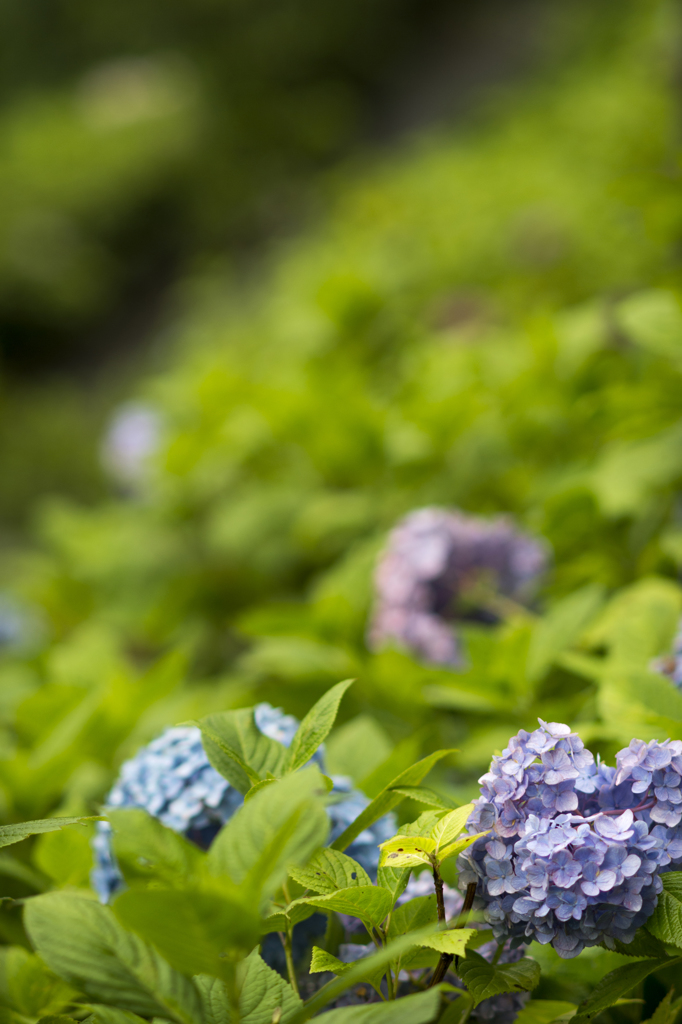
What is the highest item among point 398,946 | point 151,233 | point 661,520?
point 398,946

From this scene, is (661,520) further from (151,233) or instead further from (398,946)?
(151,233)

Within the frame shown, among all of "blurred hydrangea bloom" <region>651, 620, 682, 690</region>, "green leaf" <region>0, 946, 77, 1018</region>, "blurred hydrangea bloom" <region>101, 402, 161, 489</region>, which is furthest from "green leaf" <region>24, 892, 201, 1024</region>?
"blurred hydrangea bloom" <region>101, 402, 161, 489</region>

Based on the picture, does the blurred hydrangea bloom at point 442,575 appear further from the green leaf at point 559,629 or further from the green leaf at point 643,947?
the green leaf at point 643,947

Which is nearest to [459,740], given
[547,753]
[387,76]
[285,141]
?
[547,753]

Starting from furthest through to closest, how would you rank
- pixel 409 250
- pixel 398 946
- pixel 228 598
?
pixel 409 250 < pixel 228 598 < pixel 398 946

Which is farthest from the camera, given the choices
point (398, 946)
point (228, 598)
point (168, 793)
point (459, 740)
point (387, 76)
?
point (387, 76)

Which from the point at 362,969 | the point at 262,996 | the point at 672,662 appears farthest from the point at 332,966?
the point at 672,662

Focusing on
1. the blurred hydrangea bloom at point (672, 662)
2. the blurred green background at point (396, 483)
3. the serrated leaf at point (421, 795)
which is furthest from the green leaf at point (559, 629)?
the serrated leaf at point (421, 795)

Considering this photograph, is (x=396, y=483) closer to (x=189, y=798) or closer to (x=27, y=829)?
(x=189, y=798)
